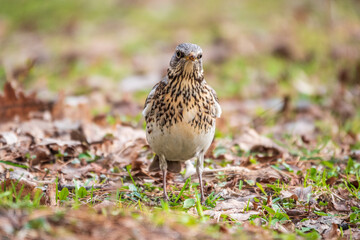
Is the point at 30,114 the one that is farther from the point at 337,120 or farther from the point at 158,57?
the point at 158,57

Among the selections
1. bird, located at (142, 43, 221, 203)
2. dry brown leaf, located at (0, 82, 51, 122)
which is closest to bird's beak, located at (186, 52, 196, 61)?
bird, located at (142, 43, 221, 203)

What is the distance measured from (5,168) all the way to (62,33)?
35.0 feet

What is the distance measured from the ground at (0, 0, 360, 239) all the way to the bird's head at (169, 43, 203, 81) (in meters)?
1.07

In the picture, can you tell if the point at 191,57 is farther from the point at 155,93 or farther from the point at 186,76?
the point at 155,93

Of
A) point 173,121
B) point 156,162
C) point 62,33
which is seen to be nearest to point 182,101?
point 173,121

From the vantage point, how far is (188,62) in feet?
16.5

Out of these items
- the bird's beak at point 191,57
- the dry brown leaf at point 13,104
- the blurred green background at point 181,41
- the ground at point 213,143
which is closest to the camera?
the ground at point 213,143

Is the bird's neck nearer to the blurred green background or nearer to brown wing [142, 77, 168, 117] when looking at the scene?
brown wing [142, 77, 168, 117]

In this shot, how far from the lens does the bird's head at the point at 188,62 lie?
5023 millimetres

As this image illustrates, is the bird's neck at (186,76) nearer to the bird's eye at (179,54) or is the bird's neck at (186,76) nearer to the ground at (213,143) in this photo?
the bird's eye at (179,54)

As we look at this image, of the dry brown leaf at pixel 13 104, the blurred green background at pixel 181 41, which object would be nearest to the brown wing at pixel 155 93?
the dry brown leaf at pixel 13 104

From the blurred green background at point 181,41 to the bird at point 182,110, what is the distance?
3.43 m

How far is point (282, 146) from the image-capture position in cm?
656

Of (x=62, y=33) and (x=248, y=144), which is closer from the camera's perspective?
(x=248, y=144)
